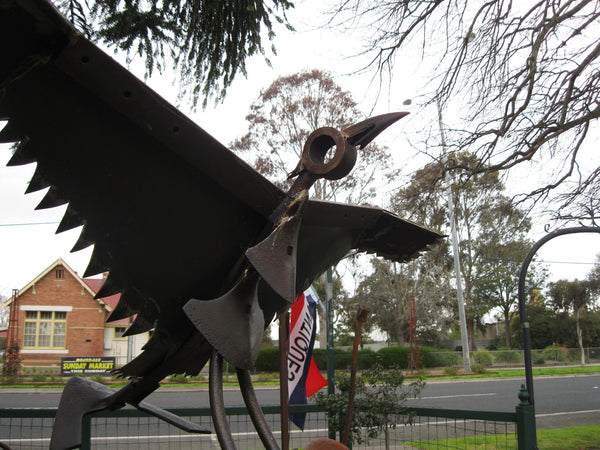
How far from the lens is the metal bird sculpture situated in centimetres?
164

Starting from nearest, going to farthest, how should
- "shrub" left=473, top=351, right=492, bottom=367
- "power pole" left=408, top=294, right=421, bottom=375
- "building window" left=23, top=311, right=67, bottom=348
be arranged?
"power pole" left=408, top=294, right=421, bottom=375
"building window" left=23, top=311, right=67, bottom=348
"shrub" left=473, top=351, right=492, bottom=367

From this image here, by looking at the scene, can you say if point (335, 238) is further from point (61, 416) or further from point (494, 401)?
point (494, 401)

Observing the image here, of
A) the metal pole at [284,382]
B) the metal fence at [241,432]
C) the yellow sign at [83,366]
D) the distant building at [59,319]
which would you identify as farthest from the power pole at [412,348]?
the metal pole at [284,382]

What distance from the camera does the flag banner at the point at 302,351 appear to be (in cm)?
535

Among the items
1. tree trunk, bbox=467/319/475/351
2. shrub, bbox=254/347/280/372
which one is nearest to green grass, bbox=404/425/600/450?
shrub, bbox=254/347/280/372

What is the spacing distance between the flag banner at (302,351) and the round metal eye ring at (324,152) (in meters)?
3.49

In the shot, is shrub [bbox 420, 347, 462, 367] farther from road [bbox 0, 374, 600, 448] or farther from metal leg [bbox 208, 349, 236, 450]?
metal leg [bbox 208, 349, 236, 450]

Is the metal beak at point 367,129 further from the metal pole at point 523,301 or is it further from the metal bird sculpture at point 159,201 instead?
the metal pole at point 523,301

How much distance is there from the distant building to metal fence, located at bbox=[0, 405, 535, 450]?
20.3 metres

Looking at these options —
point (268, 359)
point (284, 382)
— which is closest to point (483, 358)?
point (268, 359)

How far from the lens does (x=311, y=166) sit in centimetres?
200

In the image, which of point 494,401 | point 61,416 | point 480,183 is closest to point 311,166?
point 61,416

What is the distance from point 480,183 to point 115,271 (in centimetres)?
673

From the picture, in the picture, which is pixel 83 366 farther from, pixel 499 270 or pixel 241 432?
pixel 499 270
